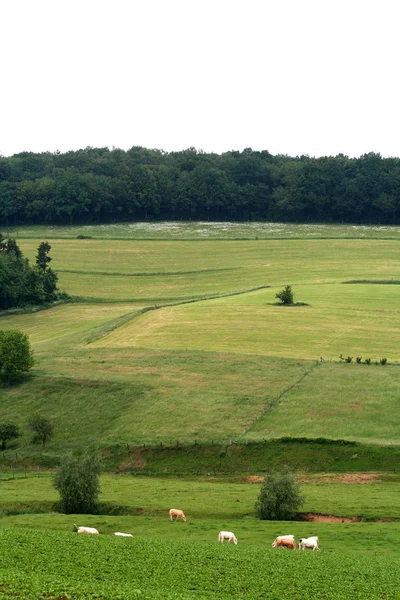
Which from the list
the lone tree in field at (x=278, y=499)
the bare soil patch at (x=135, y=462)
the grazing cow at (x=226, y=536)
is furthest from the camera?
the bare soil patch at (x=135, y=462)

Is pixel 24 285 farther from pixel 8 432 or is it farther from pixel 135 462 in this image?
pixel 135 462

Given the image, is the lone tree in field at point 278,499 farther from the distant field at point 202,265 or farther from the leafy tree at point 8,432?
the distant field at point 202,265

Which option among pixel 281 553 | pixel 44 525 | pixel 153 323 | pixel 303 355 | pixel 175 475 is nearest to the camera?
pixel 281 553

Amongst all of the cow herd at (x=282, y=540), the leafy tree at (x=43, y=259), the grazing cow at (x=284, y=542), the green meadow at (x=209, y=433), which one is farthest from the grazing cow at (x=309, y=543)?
the leafy tree at (x=43, y=259)

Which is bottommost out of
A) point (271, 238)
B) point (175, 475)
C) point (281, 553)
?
point (175, 475)

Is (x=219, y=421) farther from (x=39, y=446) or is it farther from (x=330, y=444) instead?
(x=39, y=446)

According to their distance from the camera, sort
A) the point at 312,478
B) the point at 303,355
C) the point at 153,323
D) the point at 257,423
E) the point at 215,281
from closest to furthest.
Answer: the point at 312,478 → the point at 257,423 → the point at 303,355 → the point at 153,323 → the point at 215,281

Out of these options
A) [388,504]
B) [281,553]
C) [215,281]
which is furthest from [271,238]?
[281,553]
